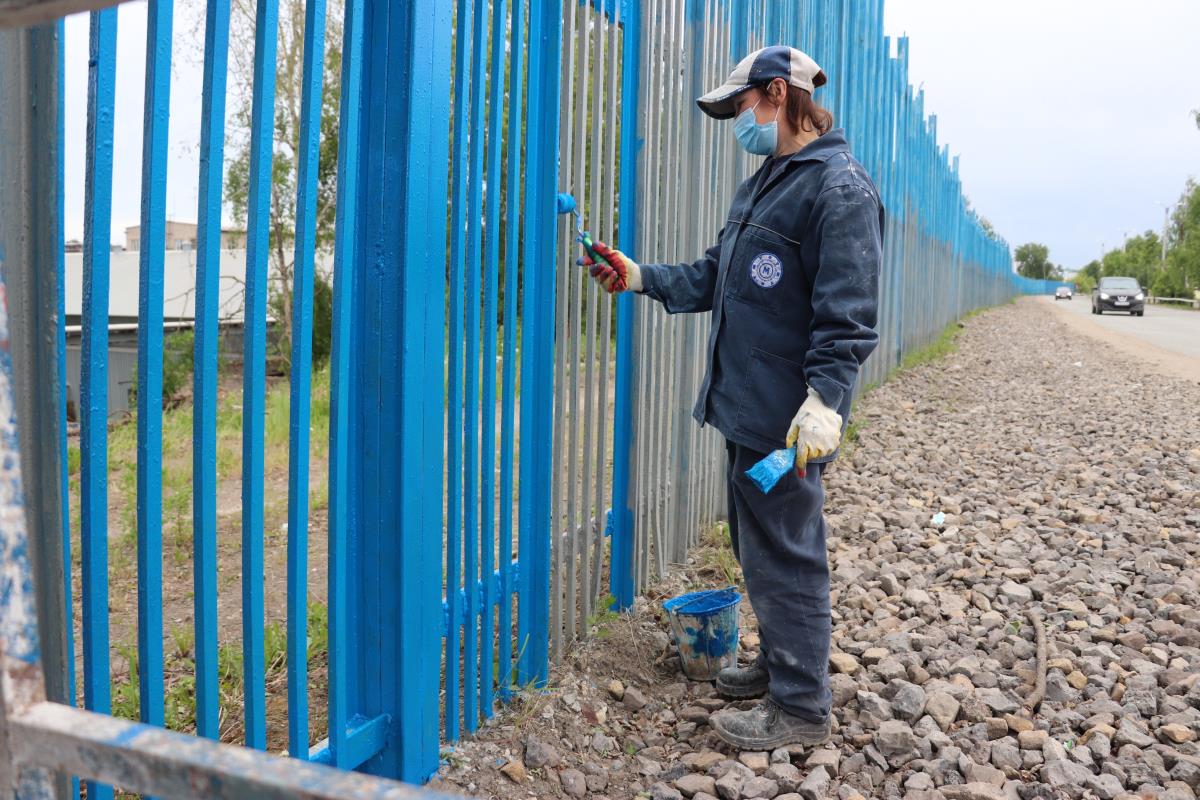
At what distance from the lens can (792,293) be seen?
107 inches

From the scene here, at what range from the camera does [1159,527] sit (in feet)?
16.0

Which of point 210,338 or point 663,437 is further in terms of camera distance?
point 663,437

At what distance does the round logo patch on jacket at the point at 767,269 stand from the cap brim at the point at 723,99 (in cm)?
48

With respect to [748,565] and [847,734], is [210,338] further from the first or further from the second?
[847,734]

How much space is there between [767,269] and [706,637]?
1207mm

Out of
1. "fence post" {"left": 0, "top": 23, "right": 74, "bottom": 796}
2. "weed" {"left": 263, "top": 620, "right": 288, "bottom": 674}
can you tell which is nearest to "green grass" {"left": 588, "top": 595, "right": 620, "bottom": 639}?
"weed" {"left": 263, "top": 620, "right": 288, "bottom": 674}

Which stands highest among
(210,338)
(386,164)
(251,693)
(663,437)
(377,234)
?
(386,164)

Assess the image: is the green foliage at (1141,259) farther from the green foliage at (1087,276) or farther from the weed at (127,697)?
the weed at (127,697)

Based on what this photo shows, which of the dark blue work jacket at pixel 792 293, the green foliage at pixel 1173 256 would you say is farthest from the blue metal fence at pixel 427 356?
the green foliage at pixel 1173 256

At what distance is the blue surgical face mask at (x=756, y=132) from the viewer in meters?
2.86

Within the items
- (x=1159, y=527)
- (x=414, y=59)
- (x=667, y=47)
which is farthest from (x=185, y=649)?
(x=1159, y=527)

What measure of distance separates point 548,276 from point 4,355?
2.17 m

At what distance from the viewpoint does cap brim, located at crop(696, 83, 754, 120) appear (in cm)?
284

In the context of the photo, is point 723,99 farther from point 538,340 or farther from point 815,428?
point 815,428
